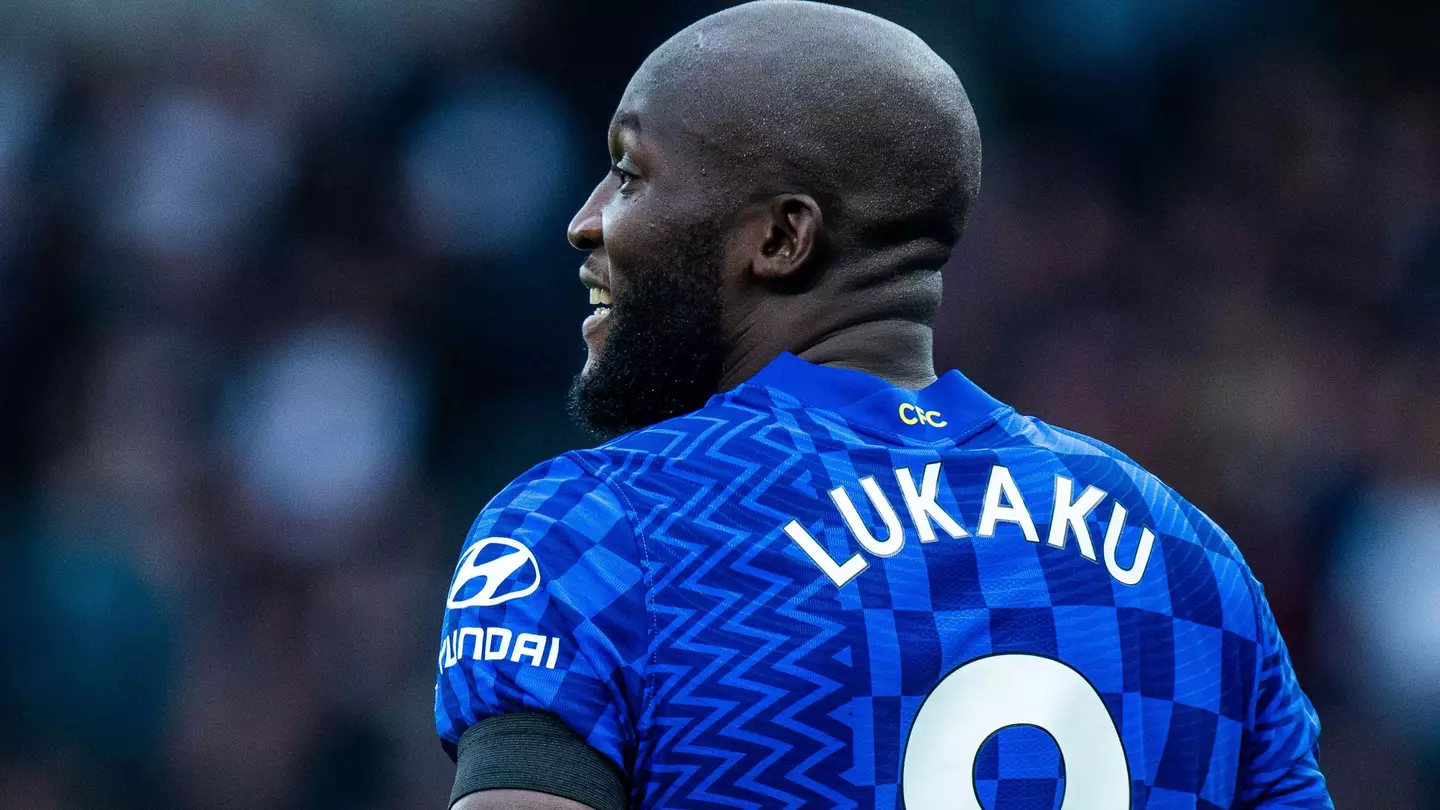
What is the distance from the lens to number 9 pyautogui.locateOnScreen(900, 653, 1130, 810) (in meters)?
1.62

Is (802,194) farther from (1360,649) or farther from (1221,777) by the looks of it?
(1360,649)

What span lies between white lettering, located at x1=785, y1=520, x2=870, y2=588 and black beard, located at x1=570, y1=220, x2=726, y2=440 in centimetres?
45

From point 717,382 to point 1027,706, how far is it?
0.60 meters

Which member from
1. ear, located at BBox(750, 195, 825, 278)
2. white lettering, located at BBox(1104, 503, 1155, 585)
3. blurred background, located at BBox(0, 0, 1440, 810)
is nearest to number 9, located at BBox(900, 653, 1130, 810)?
white lettering, located at BBox(1104, 503, 1155, 585)

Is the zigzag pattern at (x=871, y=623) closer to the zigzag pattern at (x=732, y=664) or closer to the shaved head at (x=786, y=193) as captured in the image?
the zigzag pattern at (x=732, y=664)

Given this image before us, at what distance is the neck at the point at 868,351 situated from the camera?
195cm

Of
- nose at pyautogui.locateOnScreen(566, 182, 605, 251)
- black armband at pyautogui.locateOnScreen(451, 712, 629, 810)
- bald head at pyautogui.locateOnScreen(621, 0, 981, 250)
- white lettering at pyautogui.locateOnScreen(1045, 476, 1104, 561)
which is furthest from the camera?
nose at pyautogui.locateOnScreen(566, 182, 605, 251)

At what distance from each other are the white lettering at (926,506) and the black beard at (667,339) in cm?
40

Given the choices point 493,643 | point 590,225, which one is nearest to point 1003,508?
point 493,643

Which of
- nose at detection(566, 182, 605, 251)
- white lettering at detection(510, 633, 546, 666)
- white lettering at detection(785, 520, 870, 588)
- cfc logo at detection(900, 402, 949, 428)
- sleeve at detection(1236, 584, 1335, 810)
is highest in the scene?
nose at detection(566, 182, 605, 251)

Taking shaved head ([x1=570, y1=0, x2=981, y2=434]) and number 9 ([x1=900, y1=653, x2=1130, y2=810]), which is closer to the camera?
number 9 ([x1=900, y1=653, x2=1130, y2=810])

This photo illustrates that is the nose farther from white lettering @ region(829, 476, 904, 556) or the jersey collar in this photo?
white lettering @ region(829, 476, 904, 556)

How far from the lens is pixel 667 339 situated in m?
2.05

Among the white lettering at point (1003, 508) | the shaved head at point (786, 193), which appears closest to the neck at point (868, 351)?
the shaved head at point (786, 193)
